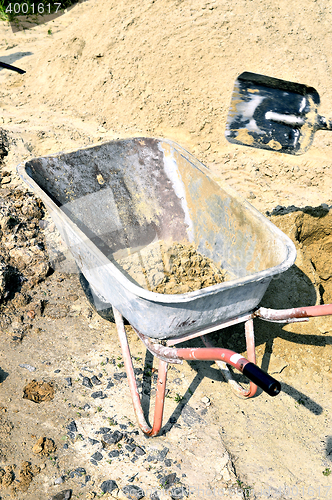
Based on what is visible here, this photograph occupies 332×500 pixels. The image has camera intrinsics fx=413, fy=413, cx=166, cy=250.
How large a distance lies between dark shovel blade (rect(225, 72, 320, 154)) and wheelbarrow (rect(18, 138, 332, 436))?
44 centimetres

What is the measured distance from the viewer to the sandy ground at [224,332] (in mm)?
2402

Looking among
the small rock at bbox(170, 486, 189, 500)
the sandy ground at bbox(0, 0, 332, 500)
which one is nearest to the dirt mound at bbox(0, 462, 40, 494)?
the sandy ground at bbox(0, 0, 332, 500)

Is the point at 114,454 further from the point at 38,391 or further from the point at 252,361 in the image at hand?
the point at 252,361

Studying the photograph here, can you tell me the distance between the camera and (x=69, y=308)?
3.43 metres

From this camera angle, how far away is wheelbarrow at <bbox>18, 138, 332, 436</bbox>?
215 centimetres

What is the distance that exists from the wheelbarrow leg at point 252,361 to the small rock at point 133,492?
930 millimetres

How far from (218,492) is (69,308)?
180 cm

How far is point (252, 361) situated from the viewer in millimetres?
2629

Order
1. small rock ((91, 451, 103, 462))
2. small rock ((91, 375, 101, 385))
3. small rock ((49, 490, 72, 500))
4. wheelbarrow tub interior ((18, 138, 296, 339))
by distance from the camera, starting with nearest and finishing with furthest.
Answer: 1. small rock ((49, 490, 72, 500))
2. wheelbarrow tub interior ((18, 138, 296, 339))
3. small rock ((91, 451, 103, 462))
4. small rock ((91, 375, 101, 385))

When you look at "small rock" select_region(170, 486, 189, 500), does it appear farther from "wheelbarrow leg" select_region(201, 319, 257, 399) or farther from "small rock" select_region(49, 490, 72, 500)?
"wheelbarrow leg" select_region(201, 319, 257, 399)

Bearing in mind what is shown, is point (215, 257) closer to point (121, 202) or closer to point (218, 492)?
point (121, 202)

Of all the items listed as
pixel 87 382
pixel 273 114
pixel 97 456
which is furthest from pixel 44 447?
pixel 273 114

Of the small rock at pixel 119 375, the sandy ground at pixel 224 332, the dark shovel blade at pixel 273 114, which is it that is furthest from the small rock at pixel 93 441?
the dark shovel blade at pixel 273 114

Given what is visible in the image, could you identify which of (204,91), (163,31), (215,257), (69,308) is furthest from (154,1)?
(69,308)
